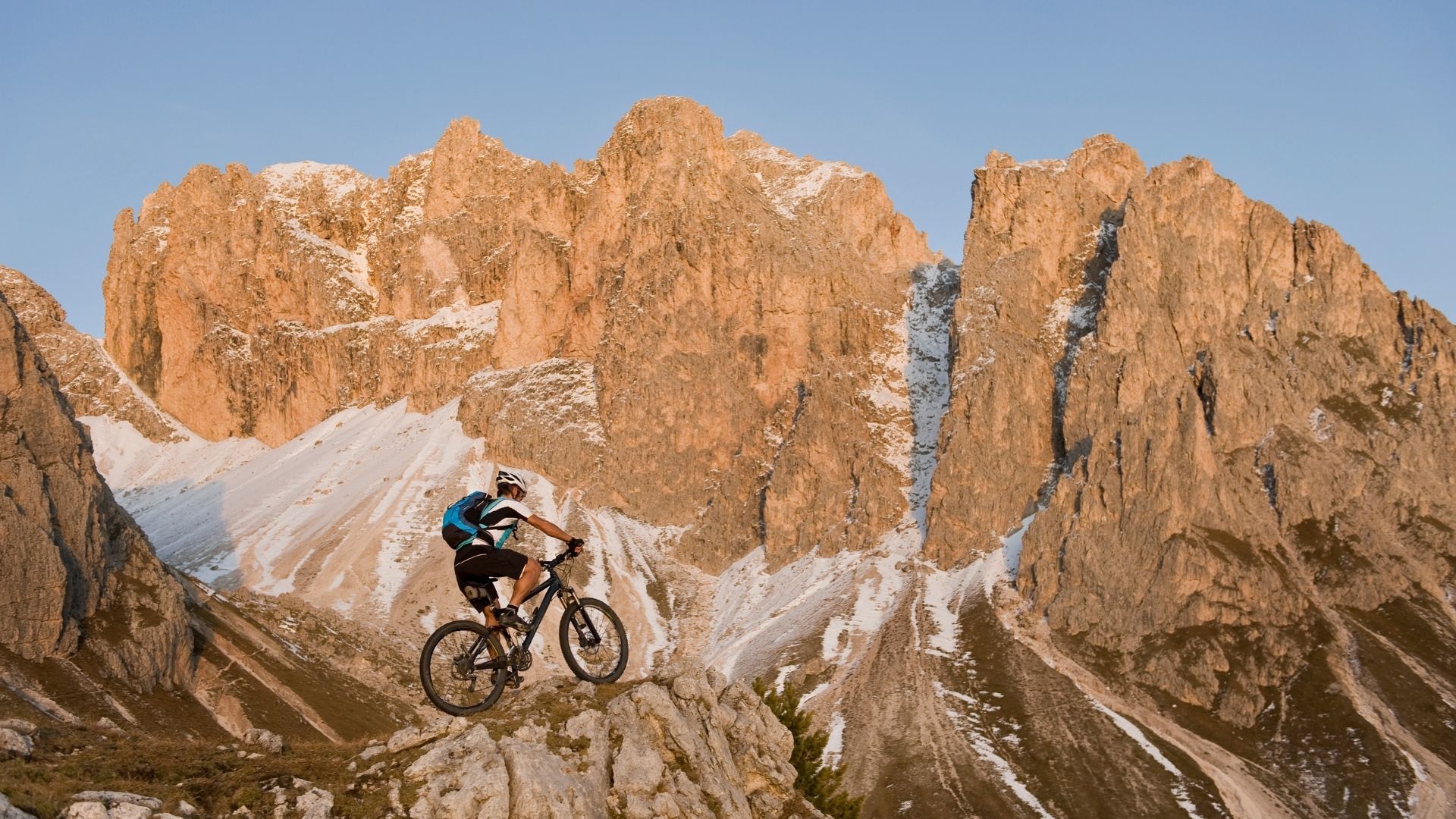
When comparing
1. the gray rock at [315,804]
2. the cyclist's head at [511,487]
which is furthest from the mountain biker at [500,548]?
the gray rock at [315,804]

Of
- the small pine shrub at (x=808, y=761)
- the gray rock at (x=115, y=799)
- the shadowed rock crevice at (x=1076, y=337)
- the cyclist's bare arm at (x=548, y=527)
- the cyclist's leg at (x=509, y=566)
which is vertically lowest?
the small pine shrub at (x=808, y=761)

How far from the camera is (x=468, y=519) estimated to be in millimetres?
24188

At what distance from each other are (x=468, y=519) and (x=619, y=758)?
667 cm

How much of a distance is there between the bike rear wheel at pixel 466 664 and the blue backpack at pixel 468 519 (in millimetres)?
1571

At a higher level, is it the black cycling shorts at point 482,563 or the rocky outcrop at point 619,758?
the black cycling shorts at point 482,563

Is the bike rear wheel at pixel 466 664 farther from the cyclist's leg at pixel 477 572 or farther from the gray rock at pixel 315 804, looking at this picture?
the gray rock at pixel 315 804

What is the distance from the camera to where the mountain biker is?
23.9m

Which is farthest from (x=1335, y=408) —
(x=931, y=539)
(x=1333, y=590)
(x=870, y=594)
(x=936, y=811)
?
(x=936, y=811)

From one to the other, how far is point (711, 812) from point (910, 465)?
167127 mm

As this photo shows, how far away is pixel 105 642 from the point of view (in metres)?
79.2

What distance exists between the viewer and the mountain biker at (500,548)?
941 inches

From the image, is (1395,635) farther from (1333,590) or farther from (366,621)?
(366,621)

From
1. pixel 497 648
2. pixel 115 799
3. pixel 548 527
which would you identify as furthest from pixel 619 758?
pixel 115 799

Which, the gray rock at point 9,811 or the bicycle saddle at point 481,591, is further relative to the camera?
the bicycle saddle at point 481,591
